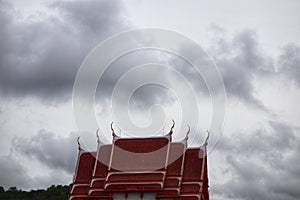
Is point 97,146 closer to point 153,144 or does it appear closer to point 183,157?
point 153,144

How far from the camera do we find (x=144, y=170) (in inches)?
1838

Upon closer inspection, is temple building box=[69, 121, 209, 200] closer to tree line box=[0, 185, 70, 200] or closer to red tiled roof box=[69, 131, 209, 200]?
red tiled roof box=[69, 131, 209, 200]

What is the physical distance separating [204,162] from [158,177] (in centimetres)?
497

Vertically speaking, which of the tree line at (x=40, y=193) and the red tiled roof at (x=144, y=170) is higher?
the tree line at (x=40, y=193)

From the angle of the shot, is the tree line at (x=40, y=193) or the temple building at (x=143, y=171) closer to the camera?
the temple building at (x=143, y=171)

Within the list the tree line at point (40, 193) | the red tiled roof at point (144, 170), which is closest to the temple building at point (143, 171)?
the red tiled roof at point (144, 170)

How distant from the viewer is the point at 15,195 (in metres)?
92.6

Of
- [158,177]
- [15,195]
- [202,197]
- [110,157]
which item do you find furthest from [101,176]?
[15,195]

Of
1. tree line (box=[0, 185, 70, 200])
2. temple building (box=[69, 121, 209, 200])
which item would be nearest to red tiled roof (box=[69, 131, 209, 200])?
temple building (box=[69, 121, 209, 200])

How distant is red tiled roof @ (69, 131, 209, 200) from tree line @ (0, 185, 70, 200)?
149ft

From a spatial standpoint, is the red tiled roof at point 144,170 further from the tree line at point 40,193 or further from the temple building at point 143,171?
the tree line at point 40,193

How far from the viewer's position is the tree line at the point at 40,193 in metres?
92.1

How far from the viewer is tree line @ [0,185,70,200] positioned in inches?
3625

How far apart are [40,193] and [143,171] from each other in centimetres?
5584
